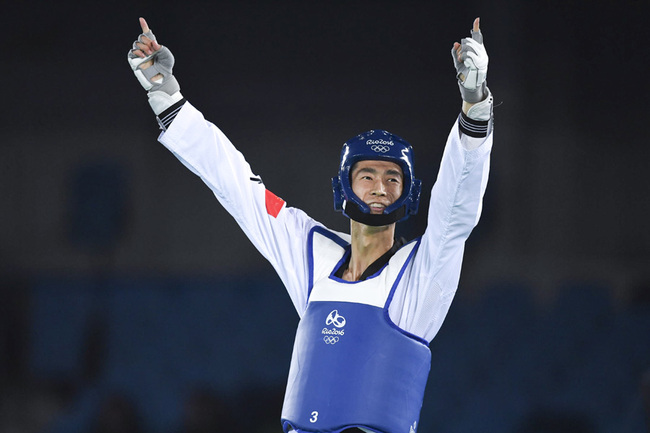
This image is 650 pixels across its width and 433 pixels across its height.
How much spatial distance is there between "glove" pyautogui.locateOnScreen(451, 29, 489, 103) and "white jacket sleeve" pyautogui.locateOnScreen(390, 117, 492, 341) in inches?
3.7

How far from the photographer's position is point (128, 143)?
16.9ft

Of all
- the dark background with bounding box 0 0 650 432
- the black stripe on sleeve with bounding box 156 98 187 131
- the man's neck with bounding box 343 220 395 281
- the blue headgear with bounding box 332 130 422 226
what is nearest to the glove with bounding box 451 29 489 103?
the blue headgear with bounding box 332 130 422 226

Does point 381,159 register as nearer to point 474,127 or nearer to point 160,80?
point 474,127

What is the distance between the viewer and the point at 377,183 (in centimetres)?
265

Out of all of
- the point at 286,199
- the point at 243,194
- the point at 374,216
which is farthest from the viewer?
the point at 286,199

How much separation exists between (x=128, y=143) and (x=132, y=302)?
A: 3.05 feet

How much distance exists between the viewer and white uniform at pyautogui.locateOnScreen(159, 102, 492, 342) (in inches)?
90.8

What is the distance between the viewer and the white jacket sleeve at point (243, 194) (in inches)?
104

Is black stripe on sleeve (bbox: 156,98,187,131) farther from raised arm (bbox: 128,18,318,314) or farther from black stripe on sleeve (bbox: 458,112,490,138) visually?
black stripe on sleeve (bbox: 458,112,490,138)

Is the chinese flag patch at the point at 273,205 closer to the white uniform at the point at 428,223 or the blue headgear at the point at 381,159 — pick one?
the white uniform at the point at 428,223

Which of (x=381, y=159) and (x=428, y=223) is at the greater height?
(x=381, y=159)

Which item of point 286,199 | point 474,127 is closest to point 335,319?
point 474,127

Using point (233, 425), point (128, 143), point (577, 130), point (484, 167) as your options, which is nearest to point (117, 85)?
point (128, 143)

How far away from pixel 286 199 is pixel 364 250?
2351 millimetres
